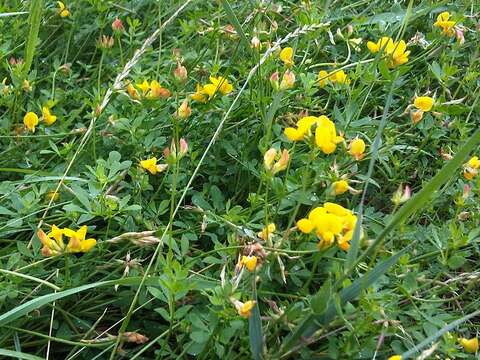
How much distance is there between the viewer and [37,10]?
1673 millimetres

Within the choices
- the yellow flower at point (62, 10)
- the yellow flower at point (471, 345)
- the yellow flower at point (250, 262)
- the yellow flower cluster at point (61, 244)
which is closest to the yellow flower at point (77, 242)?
the yellow flower cluster at point (61, 244)

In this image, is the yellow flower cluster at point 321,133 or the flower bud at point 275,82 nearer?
the yellow flower cluster at point 321,133

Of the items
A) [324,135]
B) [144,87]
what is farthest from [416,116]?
[144,87]

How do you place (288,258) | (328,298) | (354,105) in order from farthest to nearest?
(354,105)
(288,258)
(328,298)

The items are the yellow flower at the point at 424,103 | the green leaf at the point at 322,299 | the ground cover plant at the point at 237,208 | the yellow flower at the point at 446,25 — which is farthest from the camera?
the yellow flower at the point at 446,25

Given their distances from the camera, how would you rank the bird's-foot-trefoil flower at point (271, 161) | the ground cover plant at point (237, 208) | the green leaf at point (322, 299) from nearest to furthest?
1. the green leaf at point (322, 299)
2. the ground cover plant at point (237, 208)
3. the bird's-foot-trefoil flower at point (271, 161)

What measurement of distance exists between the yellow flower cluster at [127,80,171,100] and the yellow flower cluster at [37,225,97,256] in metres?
0.47

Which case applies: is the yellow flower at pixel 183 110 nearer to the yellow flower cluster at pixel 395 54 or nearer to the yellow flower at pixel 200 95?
the yellow flower at pixel 200 95

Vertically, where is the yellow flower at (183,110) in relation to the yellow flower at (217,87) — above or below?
above

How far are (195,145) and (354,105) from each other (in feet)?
1.30

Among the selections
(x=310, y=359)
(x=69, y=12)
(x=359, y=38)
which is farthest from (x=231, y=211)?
(x=69, y=12)

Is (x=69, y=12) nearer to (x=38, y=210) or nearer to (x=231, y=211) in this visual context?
(x=38, y=210)

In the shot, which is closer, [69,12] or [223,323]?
[223,323]

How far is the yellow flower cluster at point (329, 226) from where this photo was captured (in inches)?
45.1
